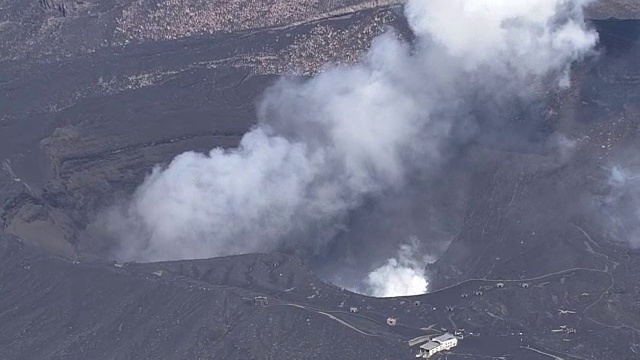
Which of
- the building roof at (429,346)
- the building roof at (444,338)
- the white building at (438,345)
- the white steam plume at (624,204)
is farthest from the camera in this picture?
the white steam plume at (624,204)

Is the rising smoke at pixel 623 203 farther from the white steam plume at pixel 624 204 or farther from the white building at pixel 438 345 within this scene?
the white building at pixel 438 345

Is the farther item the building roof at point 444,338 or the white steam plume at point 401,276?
the white steam plume at point 401,276

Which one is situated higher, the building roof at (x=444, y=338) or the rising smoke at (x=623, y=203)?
the rising smoke at (x=623, y=203)

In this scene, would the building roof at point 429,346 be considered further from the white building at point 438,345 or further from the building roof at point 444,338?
the building roof at point 444,338

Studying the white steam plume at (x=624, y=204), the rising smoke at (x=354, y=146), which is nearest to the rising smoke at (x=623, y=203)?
the white steam plume at (x=624, y=204)

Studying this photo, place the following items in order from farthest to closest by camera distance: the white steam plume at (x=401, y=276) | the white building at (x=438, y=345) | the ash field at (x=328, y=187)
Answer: the white steam plume at (x=401, y=276)
the ash field at (x=328, y=187)
the white building at (x=438, y=345)

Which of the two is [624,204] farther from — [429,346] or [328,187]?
[328,187]

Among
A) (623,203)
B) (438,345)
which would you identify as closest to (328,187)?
(623,203)

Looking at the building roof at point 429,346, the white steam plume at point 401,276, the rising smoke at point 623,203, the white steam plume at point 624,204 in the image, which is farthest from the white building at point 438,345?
the white steam plume at point 624,204

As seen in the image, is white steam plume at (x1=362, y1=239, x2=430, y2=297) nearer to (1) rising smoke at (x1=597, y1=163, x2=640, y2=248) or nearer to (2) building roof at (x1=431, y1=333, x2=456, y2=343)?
(2) building roof at (x1=431, y1=333, x2=456, y2=343)

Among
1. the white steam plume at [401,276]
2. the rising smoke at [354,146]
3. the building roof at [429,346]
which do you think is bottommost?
the building roof at [429,346]
